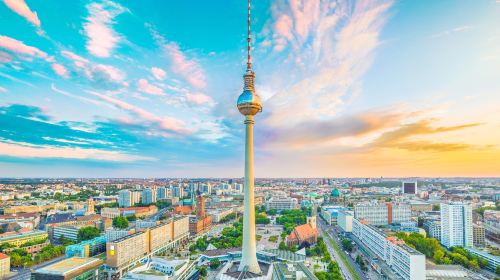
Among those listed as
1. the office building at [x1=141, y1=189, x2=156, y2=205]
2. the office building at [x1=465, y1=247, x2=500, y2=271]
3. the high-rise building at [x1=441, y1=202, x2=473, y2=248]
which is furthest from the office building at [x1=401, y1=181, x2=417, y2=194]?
the office building at [x1=465, y1=247, x2=500, y2=271]

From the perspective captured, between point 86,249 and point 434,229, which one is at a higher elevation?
point 434,229

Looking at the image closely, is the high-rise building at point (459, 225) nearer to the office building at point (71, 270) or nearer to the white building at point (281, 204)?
the office building at point (71, 270)

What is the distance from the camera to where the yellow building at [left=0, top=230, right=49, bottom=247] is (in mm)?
49372

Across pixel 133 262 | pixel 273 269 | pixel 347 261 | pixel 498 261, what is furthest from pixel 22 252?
pixel 498 261

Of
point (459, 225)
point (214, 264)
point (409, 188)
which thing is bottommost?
point (214, 264)

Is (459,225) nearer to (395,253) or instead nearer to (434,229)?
(434,229)

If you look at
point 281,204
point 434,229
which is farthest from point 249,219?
point 281,204

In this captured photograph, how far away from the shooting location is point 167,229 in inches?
2032

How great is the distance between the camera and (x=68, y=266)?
3209 cm

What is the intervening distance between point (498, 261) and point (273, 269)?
76.8 feet

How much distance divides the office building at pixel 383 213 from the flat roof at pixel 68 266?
163 feet

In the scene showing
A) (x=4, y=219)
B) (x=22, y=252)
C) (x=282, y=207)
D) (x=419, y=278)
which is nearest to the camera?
(x=419, y=278)

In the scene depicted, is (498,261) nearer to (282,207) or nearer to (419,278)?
(419,278)

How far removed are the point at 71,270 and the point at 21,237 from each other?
26.7 metres
